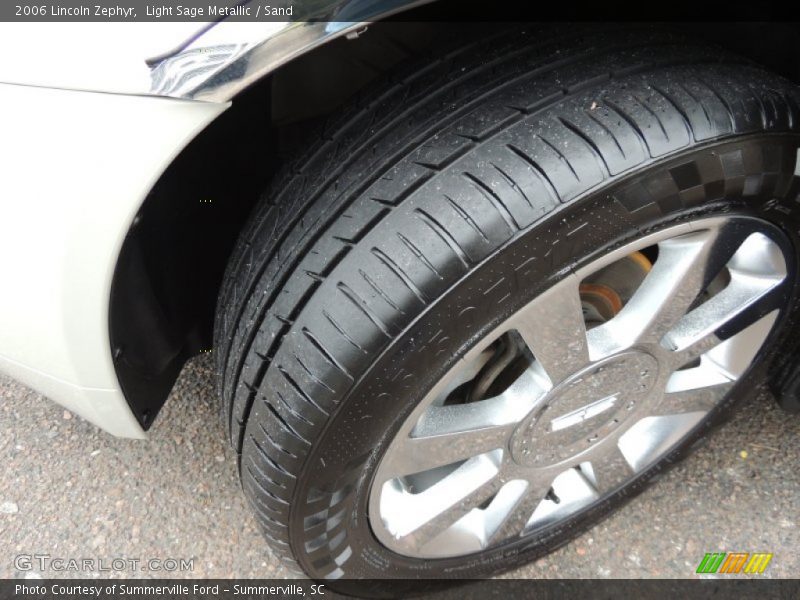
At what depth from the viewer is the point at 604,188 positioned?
0.98 m

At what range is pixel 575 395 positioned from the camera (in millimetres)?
1269

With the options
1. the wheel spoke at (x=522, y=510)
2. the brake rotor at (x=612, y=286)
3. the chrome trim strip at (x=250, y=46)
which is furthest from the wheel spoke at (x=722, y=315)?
the chrome trim strip at (x=250, y=46)

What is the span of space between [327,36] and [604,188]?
44 centimetres

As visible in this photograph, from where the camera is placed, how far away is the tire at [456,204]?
0.97 m

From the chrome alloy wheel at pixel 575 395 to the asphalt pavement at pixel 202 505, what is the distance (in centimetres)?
21

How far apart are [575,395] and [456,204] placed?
0.49m

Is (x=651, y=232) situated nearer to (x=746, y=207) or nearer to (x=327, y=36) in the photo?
(x=746, y=207)

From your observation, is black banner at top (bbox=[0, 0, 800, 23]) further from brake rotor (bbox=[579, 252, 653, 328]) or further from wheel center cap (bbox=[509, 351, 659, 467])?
wheel center cap (bbox=[509, 351, 659, 467])

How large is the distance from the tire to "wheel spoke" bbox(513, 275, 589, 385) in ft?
0.10

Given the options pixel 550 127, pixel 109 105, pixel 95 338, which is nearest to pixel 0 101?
pixel 109 105

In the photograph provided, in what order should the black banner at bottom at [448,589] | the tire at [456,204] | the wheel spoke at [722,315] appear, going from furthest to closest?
the black banner at bottom at [448,589] < the wheel spoke at [722,315] < the tire at [456,204]

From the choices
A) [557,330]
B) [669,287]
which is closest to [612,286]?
[669,287]

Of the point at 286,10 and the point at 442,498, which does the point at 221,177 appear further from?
the point at 442,498

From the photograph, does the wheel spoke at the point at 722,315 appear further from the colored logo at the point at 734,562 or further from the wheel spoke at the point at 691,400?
the colored logo at the point at 734,562
